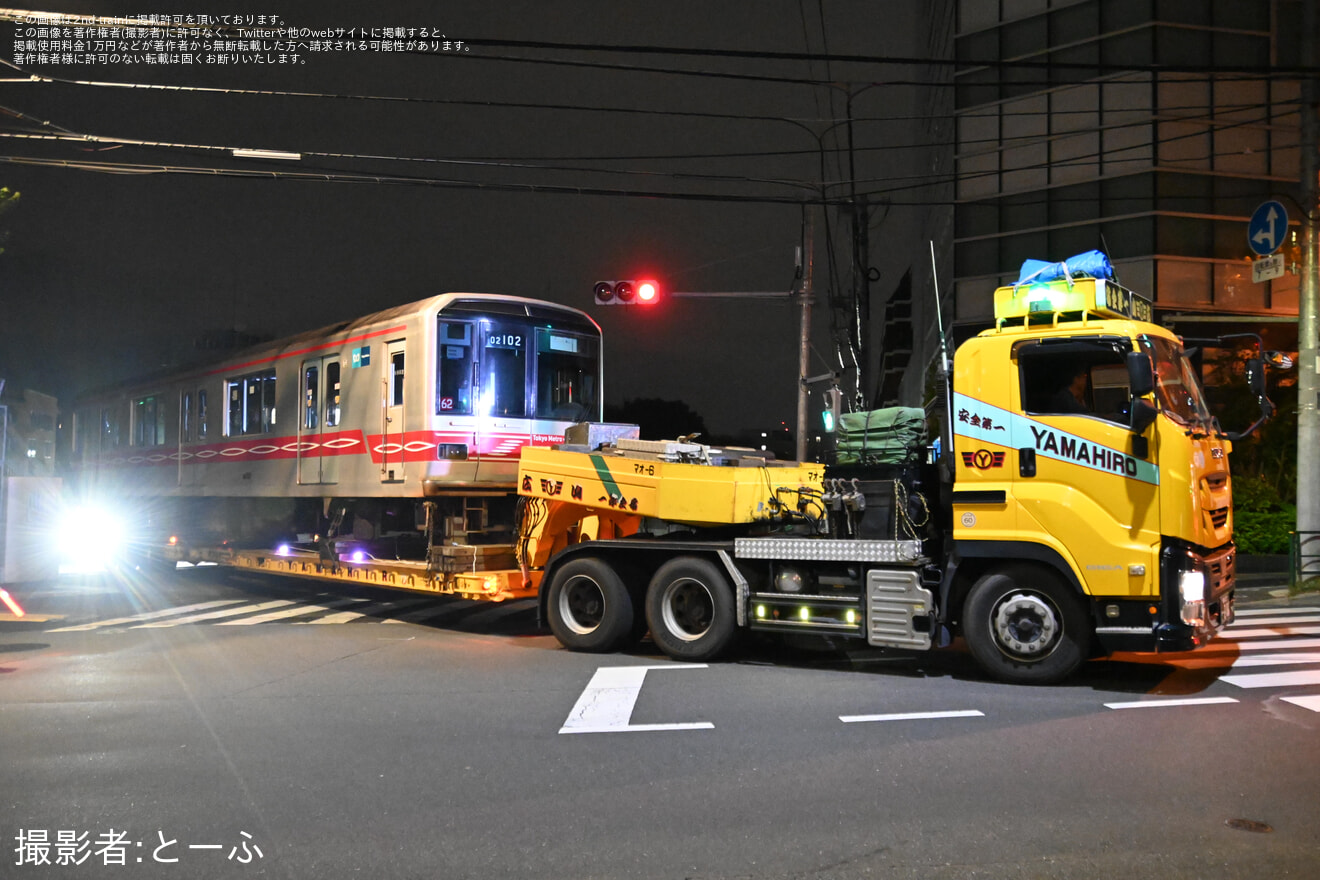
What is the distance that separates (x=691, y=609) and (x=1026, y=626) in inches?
122

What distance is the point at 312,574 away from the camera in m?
14.4

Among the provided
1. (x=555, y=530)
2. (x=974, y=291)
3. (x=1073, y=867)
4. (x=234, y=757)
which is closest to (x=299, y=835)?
(x=234, y=757)

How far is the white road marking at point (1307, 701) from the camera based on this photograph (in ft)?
25.6

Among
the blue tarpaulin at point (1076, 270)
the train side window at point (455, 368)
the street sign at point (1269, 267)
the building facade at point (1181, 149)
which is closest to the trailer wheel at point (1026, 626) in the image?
the blue tarpaulin at point (1076, 270)

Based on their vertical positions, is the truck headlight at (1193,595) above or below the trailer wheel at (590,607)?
above

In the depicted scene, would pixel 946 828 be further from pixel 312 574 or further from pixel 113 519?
pixel 113 519

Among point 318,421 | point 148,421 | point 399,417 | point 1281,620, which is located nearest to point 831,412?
point 399,417

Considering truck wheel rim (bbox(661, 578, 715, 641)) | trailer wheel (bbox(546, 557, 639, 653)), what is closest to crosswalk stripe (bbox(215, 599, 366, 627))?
trailer wheel (bbox(546, 557, 639, 653))

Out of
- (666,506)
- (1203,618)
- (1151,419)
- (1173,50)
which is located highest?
(1173,50)

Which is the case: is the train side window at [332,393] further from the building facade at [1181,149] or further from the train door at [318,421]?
the building facade at [1181,149]

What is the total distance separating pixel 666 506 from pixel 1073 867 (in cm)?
597

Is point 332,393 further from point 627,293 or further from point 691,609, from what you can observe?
point 691,609

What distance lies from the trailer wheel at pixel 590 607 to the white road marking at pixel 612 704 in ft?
2.24

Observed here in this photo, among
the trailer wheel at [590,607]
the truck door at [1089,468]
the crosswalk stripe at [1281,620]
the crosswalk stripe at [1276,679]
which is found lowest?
the crosswalk stripe at [1281,620]
